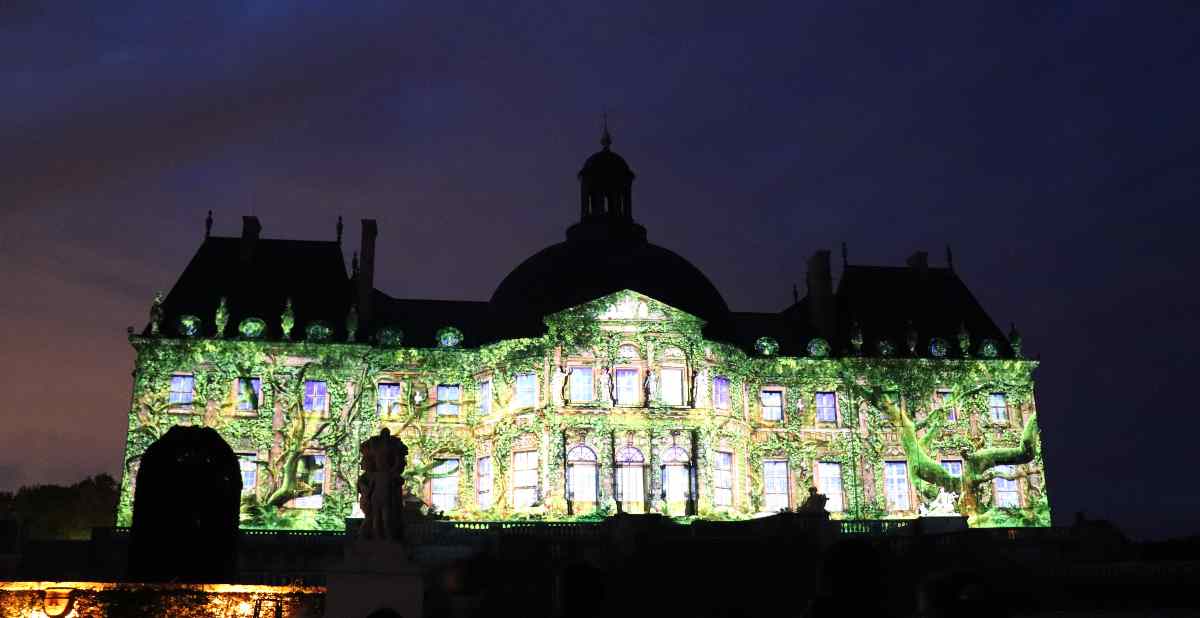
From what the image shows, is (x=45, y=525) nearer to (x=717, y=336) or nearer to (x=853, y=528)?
(x=717, y=336)

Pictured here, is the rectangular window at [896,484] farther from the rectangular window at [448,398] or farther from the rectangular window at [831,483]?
the rectangular window at [448,398]

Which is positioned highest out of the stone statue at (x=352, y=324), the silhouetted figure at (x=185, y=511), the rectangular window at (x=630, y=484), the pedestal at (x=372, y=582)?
the stone statue at (x=352, y=324)

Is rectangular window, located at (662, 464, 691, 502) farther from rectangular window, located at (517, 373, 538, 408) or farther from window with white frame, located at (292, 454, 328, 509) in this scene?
window with white frame, located at (292, 454, 328, 509)

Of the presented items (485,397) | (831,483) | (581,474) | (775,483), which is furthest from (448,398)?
(831,483)

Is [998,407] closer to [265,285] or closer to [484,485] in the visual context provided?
[484,485]

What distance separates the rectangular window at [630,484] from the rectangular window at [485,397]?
5.96 meters

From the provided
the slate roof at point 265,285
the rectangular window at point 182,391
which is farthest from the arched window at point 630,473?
the rectangular window at point 182,391

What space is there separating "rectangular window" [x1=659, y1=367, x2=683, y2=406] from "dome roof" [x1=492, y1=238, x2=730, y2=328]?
105 inches

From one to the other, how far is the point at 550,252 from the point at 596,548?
18659mm

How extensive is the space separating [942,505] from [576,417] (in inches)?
620

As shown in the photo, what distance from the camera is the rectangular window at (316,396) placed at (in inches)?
1719

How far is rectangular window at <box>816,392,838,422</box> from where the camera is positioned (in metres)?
46.4

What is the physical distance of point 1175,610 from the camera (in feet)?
77.2

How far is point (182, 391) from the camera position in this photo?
1690 inches
